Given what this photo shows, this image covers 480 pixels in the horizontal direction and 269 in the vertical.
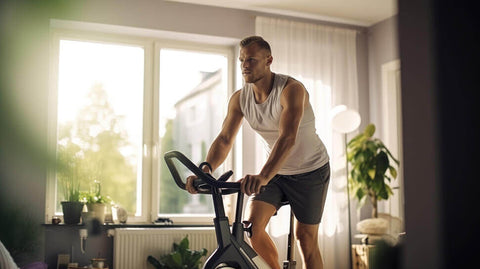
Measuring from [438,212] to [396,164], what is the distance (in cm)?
502

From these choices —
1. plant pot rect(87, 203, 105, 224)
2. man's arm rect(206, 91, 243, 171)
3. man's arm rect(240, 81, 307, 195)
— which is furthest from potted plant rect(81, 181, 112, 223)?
man's arm rect(240, 81, 307, 195)

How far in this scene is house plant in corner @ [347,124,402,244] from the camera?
16.4 feet

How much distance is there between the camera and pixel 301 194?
2662mm

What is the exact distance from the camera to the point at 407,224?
0.60m

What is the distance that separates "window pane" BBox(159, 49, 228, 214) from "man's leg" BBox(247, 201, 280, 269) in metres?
2.58

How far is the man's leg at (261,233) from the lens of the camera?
2.60 metres

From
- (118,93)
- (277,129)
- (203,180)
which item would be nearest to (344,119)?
(118,93)

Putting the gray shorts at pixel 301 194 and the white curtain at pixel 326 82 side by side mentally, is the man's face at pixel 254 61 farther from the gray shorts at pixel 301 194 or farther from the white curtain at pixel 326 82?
the white curtain at pixel 326 82

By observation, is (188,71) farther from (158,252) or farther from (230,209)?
(158,252)

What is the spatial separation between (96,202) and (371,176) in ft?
7.65

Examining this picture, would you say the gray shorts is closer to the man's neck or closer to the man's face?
the man's neck

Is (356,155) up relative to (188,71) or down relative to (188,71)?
down

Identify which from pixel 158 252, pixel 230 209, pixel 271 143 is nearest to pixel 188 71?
pixel 230 209

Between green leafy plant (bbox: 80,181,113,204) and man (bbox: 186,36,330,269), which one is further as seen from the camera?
green leafy plant (bbox: 80,181,113,204)
